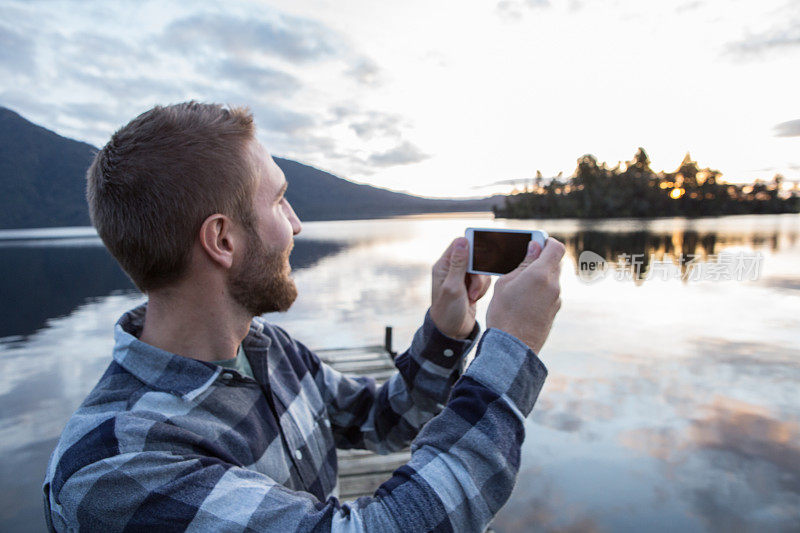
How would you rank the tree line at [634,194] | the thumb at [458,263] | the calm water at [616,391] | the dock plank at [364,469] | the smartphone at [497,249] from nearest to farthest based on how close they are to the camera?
the smartphone at [497,249] → the thumb at [458,263] → the dock plank at [364,469] → the calm water at [616,391] → the tree line at [634,194]

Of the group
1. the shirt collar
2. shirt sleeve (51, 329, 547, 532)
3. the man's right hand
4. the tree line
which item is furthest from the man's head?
the tree line

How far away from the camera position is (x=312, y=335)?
62.3 ft

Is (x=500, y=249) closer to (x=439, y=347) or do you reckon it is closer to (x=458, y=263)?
(x=458, y=263)

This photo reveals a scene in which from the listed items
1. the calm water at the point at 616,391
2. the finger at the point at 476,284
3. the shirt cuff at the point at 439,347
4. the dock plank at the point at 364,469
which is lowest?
the calm water at the point at 616,391

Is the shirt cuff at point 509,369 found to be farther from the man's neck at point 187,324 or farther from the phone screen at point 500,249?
the man's neck at point 187,324

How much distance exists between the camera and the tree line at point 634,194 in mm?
127688

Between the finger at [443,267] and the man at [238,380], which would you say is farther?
the finger at [443,267]

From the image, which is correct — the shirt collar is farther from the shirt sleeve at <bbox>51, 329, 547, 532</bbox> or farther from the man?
the shirt sleeve at <bbox>51, 329, 547, 532</bbox>

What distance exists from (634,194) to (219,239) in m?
146

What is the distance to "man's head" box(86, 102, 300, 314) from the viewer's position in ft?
4.89

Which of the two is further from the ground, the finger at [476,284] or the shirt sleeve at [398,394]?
the finger at [476,284]

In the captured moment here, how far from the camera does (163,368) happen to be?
56.2 inches

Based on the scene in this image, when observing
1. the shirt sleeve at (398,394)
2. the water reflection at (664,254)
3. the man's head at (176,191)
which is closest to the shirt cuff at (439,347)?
the shirt sleeve at (398,394)

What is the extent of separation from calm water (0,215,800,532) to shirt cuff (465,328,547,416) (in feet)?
24.1
